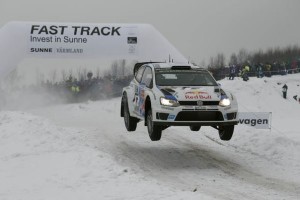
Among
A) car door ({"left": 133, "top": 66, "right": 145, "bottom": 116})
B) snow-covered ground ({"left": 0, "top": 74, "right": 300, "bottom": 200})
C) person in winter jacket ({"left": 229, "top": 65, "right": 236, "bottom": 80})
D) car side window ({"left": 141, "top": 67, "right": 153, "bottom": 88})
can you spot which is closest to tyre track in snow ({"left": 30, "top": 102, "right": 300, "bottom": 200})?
snow-covered ground ({"left": 0, "top": 74, "right": 300, "bottom": 200})

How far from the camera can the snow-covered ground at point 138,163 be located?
362 inches

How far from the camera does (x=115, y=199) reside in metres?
8.39

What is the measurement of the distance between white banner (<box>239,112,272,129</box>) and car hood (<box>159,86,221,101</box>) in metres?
7.35

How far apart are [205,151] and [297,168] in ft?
8.54

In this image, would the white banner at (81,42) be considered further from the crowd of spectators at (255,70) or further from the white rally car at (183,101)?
the crowd of spectators at (255,70)

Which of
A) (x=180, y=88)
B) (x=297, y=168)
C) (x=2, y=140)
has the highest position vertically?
(x=180, y=88)

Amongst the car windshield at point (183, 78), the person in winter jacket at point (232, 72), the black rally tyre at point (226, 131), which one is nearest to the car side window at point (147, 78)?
the car windshield at point (183, 78)

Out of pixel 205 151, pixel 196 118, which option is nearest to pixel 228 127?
pixel 196 118

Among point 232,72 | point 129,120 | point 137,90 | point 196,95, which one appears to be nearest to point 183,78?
point 196,95

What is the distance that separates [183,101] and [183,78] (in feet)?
4.27

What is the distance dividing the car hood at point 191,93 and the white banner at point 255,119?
289 inches

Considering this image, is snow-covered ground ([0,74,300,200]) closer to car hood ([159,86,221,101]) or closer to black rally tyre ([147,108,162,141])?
black rally tyre ([147,108,162,141])

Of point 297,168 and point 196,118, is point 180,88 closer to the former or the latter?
point 196,118

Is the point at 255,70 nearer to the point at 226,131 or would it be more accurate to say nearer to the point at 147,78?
the point at 147,78
